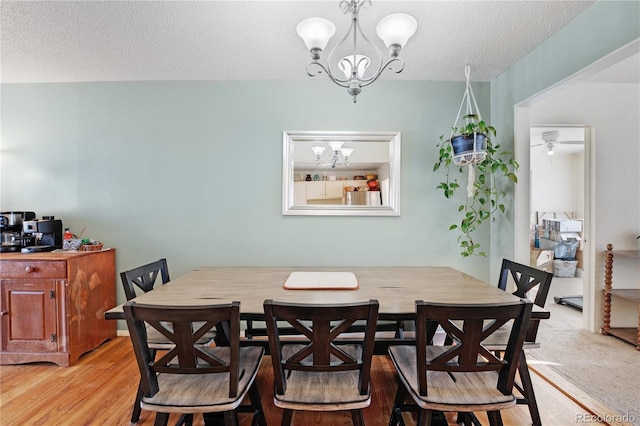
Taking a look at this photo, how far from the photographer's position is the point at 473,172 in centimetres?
258

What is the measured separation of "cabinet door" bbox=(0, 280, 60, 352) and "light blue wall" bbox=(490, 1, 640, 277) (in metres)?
3.72

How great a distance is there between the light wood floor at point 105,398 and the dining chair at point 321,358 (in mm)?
606

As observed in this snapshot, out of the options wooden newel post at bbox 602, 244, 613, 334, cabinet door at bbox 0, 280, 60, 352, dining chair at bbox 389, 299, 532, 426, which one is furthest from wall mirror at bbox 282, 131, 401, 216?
wooden newel post at bbox 602, 244, 613, 334

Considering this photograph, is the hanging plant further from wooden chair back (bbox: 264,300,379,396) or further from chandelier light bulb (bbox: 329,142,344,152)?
wooden chair back (bbox: 264,300,379,396)

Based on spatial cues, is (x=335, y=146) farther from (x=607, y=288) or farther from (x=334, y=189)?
(x=607, y=288)

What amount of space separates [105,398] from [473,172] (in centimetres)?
309

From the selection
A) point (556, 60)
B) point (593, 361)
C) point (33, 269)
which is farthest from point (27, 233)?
point (593, 361)

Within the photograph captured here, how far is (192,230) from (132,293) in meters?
1.14

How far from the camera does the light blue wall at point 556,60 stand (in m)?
1.73

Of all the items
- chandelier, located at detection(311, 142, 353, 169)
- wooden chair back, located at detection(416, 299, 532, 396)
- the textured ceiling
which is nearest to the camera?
wooden chair back, located at detection(416, 299, 532, 396)

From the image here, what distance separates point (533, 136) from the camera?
485cm

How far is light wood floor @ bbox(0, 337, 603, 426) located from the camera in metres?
1.80

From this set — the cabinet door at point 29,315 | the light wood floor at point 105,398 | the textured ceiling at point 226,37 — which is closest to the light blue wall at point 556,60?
the textured ceiling at point 226,37

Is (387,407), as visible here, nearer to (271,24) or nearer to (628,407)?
(628,407)
